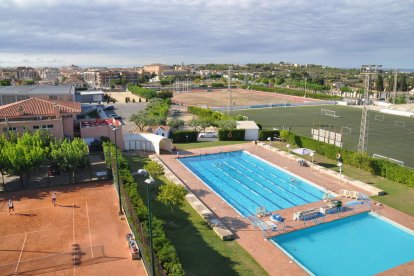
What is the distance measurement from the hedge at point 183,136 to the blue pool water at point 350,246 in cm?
2768

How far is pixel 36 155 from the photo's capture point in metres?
27.7

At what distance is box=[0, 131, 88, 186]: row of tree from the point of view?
27.0m

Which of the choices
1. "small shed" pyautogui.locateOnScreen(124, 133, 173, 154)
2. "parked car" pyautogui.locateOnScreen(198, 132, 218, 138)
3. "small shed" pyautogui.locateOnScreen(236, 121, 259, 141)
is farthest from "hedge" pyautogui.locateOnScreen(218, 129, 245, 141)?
"small shed" pyautogui.locateOnScreen(124, 133, 173, 154)

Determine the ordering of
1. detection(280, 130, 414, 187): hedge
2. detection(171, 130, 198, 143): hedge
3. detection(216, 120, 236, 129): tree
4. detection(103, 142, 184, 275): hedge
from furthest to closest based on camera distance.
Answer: detection(216, 120, 236, 129): tree < detection(171, 130, 198, 143): hedge < detection(280, 130, 414, 187): hedge < detection(103, 142, 184, 275): hedge

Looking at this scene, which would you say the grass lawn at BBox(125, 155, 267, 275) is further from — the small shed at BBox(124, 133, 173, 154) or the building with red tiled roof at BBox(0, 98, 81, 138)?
the building with red tiled roof at BBox(0, 98, 81, 138)

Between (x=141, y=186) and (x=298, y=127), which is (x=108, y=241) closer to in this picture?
(x=141, y=186)

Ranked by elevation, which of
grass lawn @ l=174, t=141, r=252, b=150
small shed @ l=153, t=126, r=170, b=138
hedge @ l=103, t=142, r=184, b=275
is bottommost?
→ grass lawn @ l=174, t=141, r=252, b=150

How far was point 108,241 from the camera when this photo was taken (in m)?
20.1

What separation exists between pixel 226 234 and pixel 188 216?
4.02 m

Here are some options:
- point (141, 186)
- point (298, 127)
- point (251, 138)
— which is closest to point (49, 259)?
point (141, 186)

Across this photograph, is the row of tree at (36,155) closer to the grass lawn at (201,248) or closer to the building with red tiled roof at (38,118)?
the building with red tiled roof at (38,118)

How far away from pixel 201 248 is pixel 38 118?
2683 centimetres

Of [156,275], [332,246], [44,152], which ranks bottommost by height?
[332,246]

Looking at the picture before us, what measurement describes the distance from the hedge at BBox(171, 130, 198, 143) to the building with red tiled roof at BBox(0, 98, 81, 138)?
14026mm
